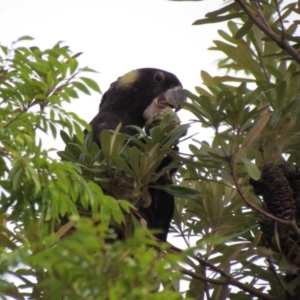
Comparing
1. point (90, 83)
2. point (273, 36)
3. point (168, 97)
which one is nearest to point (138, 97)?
point (168, 97)

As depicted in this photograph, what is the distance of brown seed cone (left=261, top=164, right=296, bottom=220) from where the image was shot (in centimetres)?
238

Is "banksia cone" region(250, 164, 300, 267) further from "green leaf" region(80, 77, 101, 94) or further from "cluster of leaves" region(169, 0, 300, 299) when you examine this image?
"green leaf" region(80, 77, 101, 94)

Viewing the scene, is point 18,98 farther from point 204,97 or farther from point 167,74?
point 167,74

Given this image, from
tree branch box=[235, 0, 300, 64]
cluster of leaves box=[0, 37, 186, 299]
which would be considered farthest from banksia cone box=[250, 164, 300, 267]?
cluster of leaves box=[0, 37, 186, 299]

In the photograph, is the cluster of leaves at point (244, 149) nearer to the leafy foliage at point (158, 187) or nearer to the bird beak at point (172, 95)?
the leafy foliage at point (158, 187)

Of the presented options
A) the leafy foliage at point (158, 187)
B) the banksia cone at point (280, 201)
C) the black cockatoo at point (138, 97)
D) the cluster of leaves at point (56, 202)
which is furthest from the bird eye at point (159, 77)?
the cluster of leaves at point (56, 202)

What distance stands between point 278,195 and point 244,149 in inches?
7.6

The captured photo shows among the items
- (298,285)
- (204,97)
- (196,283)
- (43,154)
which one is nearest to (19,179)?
(43,154)

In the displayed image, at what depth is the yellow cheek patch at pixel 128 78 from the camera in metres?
4.26

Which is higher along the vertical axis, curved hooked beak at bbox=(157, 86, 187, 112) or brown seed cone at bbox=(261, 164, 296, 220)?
curved hooked beak at bbox=(157, 86, 187, 112)

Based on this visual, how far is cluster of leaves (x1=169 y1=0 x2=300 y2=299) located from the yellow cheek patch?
3.04 feet

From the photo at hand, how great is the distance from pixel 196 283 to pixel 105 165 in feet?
1.81

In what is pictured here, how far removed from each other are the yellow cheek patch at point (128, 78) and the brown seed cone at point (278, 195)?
75.2 inches

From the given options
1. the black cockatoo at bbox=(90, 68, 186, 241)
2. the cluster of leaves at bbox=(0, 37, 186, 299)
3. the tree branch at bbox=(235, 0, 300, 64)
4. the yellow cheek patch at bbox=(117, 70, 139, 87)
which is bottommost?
the cluster of leaves at bbox=(0, 37, 186, 299)
